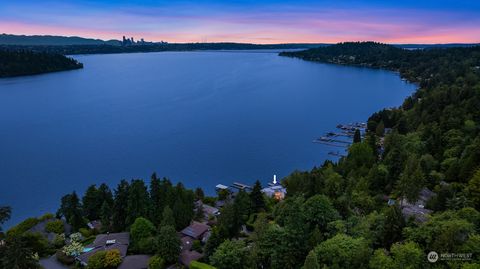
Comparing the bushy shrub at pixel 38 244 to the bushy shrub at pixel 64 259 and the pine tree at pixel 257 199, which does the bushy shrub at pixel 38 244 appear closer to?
the bushy shrub at pixel 64 259

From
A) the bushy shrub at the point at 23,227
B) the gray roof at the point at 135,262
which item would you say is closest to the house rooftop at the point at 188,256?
the gray roof at the point at 135,262

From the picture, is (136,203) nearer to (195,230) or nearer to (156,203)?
(156,203)

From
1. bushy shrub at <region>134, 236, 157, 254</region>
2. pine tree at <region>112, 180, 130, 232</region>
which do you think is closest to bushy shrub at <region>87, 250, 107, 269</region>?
bushy shrub at <region>134, 236, 157, 254</region>

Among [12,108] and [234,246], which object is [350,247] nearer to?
[234,246]

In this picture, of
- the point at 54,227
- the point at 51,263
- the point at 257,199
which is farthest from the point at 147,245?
the point at 257,199

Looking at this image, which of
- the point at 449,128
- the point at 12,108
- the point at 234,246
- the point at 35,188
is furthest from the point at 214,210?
the point at 12,108

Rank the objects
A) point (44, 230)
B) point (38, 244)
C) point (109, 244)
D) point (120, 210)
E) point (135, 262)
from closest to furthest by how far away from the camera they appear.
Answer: point (135, 262) < point (38, 244) < point (109, 244) < point (44, 230) < point (120, 210)
